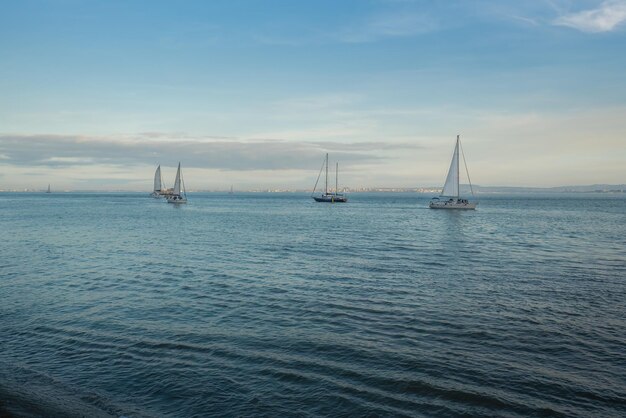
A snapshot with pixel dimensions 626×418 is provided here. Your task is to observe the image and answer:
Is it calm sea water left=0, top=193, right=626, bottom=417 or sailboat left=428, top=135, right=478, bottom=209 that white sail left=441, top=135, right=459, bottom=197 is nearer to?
sailboat left=428, top=135, right=478, bottom=209

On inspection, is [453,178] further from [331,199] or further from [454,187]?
[331,199]

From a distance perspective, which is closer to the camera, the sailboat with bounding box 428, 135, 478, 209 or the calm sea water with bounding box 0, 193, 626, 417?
the calm sea water with bounding box 0, 193, 626, 417

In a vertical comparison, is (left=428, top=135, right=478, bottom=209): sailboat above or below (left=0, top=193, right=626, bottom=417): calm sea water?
above

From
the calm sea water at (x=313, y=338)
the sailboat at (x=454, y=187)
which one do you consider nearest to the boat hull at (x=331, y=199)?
the sailboat at (x=454, y=187)

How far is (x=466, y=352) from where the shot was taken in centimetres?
1617

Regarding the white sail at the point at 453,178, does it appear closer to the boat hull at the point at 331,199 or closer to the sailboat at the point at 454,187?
the sailboat at the point at 454,187

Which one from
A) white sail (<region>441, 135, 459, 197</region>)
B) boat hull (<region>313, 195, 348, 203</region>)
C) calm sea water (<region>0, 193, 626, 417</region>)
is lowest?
calm sea water (<region>0, 193, 626, 417</region>)

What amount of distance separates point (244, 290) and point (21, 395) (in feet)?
47.0

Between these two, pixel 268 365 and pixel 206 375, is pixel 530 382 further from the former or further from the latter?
pixel 206 375

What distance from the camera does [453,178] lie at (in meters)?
117

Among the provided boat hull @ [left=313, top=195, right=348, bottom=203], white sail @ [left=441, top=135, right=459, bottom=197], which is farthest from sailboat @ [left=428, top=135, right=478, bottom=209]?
boat hull @ [left=313, top=195, right=348, bottom=203]

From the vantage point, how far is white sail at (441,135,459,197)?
114500 millimetres

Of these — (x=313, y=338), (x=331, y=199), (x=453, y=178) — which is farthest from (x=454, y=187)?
(x=313, y=338)

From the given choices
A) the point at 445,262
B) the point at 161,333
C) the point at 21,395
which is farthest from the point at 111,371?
the point at 445,262
